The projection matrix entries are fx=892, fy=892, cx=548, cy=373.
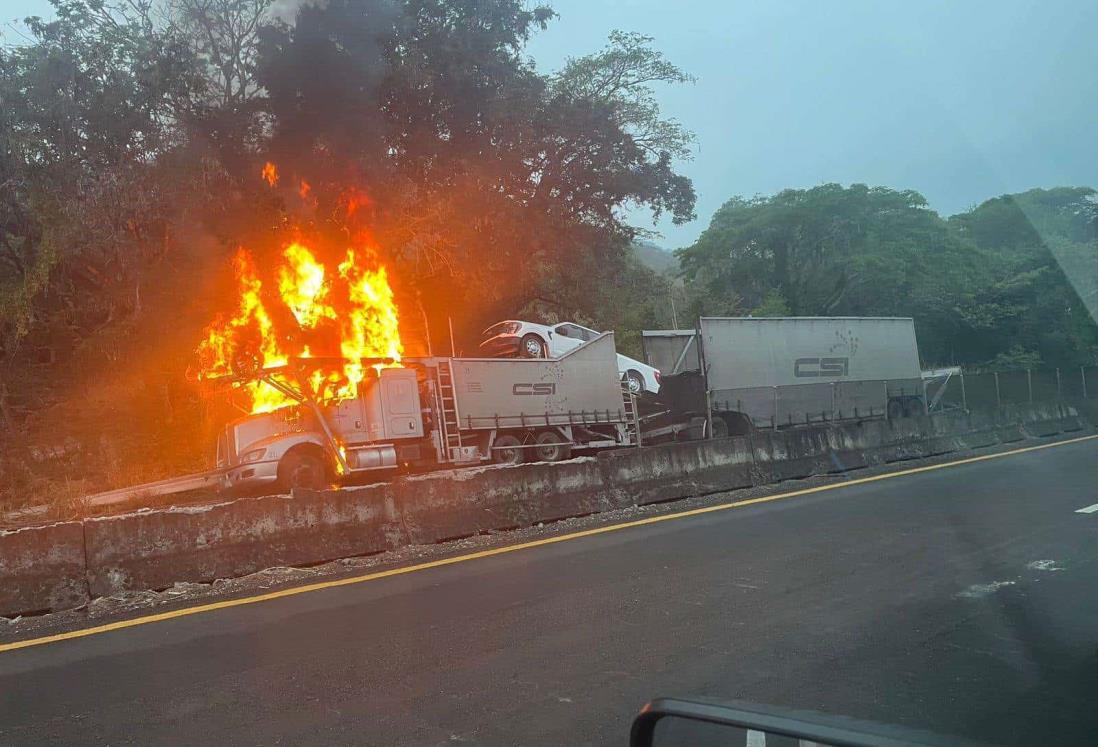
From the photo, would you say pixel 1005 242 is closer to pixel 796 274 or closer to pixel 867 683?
pixel 796 274

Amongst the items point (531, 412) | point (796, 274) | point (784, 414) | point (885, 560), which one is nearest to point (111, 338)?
point (531, 412)

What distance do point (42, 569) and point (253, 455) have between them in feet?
25.1

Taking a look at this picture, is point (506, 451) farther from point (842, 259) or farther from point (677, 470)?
point (842, 259)

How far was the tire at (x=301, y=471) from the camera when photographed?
1476 centimetres

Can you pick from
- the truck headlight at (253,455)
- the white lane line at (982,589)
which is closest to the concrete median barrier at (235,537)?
the white lane line at (982,589)

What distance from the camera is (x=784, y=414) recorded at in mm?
21109

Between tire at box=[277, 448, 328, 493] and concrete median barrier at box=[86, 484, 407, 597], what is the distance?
569 cm

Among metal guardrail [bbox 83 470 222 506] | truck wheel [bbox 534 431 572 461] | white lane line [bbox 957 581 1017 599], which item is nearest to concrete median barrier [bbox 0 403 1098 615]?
truck wheel [bbox 534 431 572 461]

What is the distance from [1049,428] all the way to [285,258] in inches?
719

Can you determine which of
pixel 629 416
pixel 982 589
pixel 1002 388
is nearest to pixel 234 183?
pixel 629 416

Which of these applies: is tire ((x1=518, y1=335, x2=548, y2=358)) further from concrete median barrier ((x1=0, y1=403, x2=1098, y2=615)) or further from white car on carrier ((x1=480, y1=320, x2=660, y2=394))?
concrete median barrier ((x1=0, y1=403, x2=1098, y2=615))

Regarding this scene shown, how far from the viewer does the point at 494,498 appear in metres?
10.4

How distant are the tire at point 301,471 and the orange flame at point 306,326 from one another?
956mm

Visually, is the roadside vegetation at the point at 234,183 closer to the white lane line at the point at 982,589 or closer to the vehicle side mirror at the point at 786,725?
the white lane line at the point at 982,589
